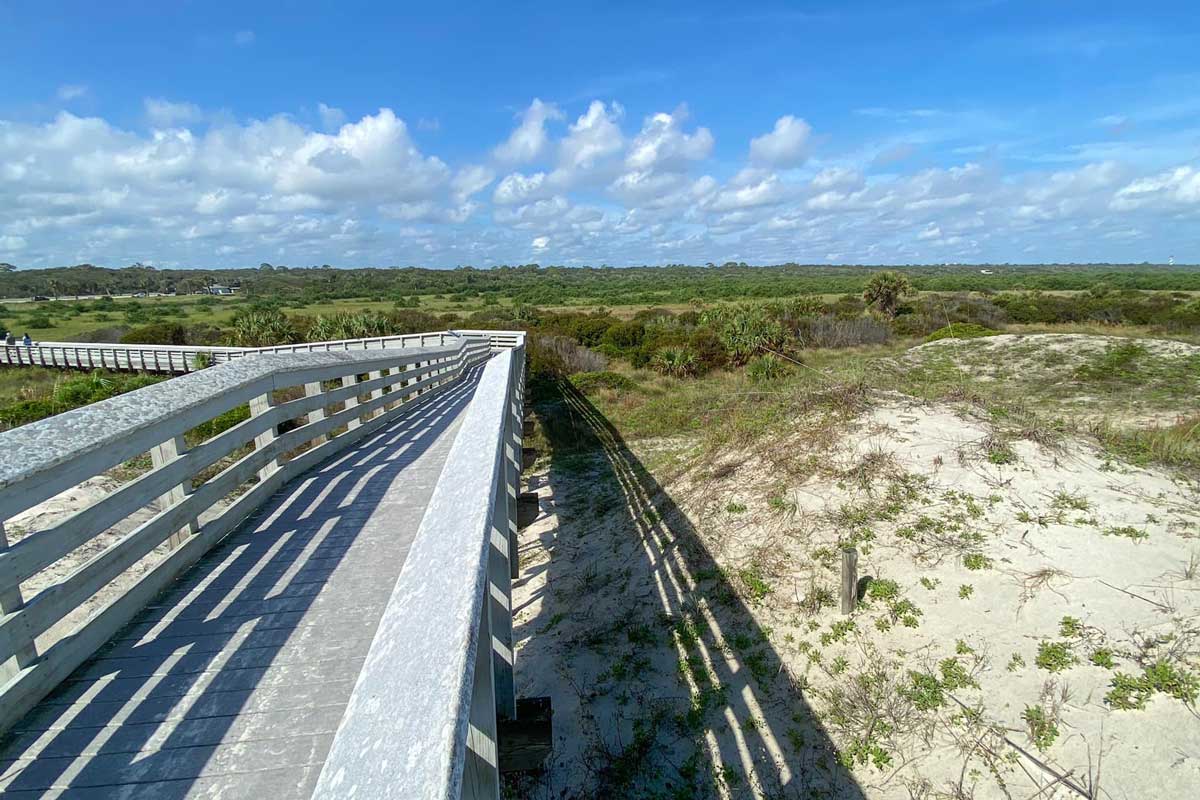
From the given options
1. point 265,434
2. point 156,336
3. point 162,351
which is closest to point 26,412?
point 162,351

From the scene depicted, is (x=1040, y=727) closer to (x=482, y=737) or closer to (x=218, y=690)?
(x=482, y=737)

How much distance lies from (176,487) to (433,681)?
12.0 feet

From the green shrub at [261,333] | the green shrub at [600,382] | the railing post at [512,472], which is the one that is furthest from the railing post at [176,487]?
the green shrub at [261,333]

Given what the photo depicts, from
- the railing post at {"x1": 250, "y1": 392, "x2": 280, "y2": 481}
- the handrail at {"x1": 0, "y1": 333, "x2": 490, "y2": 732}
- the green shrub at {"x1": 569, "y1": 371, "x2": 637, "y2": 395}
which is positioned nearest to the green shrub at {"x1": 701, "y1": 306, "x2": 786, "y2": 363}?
the green shrub at {"x1": 569, "y1": 371, "x2": 637, "y2": 395}

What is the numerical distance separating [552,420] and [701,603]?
39.2 ft

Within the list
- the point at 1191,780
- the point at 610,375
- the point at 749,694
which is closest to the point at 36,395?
the point at 610,375

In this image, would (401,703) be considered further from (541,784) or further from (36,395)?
(36,395)

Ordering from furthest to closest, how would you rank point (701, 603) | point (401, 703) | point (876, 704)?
1. point (701, 603)
2. point (876, 704)
3. point (401, 703)

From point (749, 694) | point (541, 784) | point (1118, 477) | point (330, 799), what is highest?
point (330, 799)

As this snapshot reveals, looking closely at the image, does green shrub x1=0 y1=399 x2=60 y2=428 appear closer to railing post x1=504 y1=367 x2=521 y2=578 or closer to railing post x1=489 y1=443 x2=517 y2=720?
railing post x1=504 y1=367 x2=521 y2=578

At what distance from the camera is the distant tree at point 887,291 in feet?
140

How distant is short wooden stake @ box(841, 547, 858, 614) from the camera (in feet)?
20.5

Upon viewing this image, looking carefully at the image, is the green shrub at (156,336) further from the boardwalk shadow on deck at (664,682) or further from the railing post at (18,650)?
the railing post at (18,650)

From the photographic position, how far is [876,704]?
17.9ft
